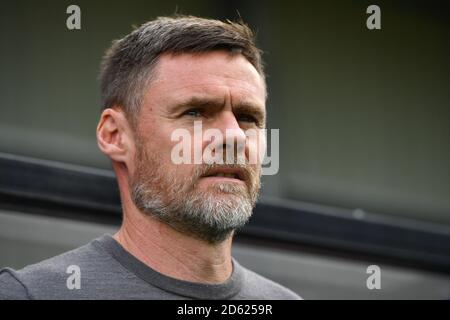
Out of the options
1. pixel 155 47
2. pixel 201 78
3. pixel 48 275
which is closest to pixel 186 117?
pixel 201 78

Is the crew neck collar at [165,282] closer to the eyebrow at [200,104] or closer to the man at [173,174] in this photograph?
the man at [173,174]

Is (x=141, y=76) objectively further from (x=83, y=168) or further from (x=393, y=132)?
(x=393, y=132)

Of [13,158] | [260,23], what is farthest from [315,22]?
[13,158]

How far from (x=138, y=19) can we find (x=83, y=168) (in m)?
1.02

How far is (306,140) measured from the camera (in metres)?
4.86

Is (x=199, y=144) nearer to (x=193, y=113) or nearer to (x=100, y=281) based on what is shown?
(x=193, y=113)

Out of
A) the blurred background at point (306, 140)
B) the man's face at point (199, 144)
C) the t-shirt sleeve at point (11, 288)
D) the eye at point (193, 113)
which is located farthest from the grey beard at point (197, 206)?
the blurred background at point (306, 140)

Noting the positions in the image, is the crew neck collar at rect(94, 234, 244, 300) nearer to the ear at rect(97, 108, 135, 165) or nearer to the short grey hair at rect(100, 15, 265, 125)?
the ear at rect(97, 108, 135, 165)

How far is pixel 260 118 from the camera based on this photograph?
2590 mm

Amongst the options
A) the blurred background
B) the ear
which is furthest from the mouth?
the blurred background

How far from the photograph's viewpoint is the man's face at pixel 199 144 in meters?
2.39

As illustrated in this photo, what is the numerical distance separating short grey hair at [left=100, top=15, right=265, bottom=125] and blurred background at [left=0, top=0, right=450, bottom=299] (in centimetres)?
101

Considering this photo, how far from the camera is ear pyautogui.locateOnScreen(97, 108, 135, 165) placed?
2576mm

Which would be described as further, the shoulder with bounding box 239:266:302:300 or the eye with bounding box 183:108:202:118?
the shoulder with bounding box 239:266:302:300
